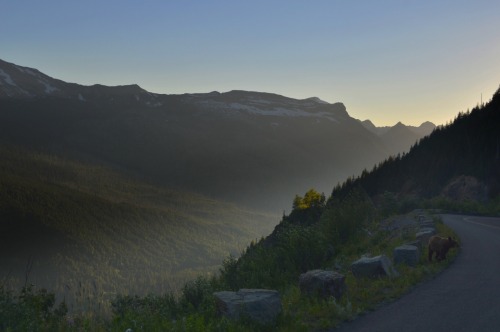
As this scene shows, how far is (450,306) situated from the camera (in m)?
7.91

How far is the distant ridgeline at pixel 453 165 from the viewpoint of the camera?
40.6 metres

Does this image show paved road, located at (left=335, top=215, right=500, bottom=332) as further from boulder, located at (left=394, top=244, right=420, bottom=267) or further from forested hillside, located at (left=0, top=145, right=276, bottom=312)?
forested hillside, located at (left=0, top=145, right=276, bottom=312)

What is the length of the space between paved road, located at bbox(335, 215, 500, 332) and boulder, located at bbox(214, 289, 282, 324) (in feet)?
3.76

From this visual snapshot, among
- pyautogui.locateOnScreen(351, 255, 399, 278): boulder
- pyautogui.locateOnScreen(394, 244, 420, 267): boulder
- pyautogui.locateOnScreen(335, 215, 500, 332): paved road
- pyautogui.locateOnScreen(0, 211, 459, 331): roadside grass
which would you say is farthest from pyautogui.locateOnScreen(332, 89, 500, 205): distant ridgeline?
pyautogui.locateOnScreen(0, 211, 459, 331): roadside grass

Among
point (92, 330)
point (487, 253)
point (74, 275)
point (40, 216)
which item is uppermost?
point (487, 253)

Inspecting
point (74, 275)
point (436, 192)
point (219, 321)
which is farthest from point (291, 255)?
point (74, 275)

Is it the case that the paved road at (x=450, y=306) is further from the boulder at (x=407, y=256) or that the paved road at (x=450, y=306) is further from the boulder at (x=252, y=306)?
the boulder at (x=252, y=306)

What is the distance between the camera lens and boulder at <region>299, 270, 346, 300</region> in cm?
871

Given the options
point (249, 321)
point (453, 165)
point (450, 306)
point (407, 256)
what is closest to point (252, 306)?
point (249, 321)

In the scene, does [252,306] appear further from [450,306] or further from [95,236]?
[95,236]

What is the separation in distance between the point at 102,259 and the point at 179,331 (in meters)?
128

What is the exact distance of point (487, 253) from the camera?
12945 millimetres

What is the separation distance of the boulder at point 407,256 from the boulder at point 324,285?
11.0 ft

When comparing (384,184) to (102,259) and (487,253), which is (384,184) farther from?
(102,259)
